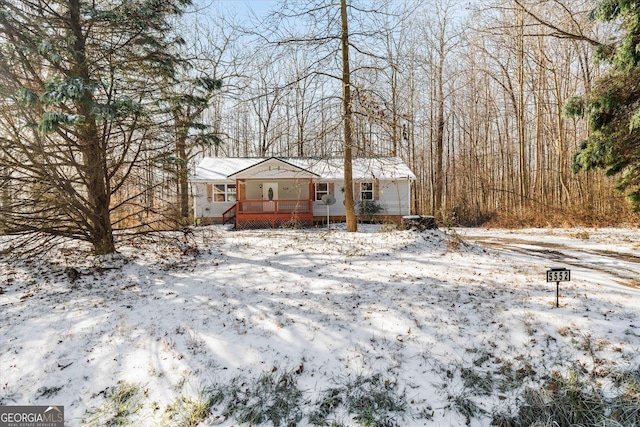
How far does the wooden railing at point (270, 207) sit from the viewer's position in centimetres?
1627

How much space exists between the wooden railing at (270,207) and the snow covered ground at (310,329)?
9181 mm

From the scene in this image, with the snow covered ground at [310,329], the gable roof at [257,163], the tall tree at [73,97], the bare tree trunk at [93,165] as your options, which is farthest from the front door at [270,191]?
the snow covered ground at [310,329]

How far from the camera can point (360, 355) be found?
378cm

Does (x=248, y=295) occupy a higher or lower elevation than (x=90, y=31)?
lower

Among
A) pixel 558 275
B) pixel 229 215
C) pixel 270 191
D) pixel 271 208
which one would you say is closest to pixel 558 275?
pixel 558 275

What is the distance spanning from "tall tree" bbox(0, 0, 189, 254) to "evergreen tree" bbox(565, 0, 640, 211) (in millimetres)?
9201

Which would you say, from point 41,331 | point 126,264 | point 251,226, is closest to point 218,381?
point 41,331

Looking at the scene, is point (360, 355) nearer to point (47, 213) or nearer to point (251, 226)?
point (47, 213)

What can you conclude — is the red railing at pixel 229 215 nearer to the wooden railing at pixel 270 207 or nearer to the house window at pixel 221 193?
the house window at pixel 221 193

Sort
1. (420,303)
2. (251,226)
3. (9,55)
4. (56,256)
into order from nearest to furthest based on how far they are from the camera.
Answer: (420,303) → (9,55) → (56,256) → (251,226)

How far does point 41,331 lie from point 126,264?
3133 millimetres

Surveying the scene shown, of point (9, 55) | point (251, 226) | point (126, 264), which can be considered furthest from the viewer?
point (251, 226)

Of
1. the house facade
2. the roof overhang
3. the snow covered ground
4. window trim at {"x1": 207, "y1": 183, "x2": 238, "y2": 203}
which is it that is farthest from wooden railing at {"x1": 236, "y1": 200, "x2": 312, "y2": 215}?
the snow covered ground

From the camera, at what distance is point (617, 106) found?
6387 millimetres
